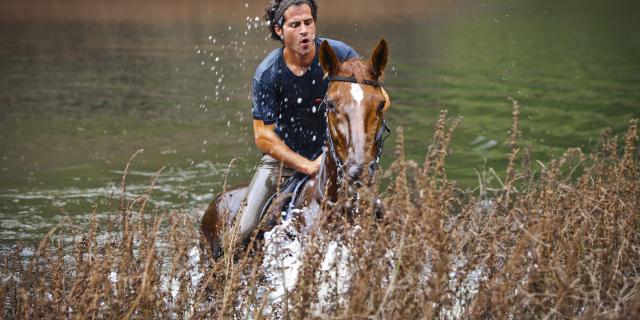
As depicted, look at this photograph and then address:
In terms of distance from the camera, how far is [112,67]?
31312 millimetres

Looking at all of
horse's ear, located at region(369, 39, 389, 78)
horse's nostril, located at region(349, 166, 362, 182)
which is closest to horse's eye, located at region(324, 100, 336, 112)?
Result: horse's ear, located at region(369, 39, 389, 78)

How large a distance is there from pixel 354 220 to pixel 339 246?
10.4 inches

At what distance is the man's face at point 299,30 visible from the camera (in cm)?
655

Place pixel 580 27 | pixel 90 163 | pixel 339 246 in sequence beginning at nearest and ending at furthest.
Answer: pixel 339 246 < pixel 90 163 < pixel 580 27

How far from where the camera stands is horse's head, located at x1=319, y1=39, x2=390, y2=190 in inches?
215

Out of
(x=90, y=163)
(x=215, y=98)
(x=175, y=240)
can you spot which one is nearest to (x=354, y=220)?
(x=175, y=240)

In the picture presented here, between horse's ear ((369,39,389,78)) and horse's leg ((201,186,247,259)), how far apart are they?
1.99 metres

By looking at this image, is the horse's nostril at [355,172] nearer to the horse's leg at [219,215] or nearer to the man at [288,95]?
the man at [288,95]

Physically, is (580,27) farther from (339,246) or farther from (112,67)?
→ (339,246)

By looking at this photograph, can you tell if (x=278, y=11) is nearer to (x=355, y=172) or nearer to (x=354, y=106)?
(x=354, y=106)

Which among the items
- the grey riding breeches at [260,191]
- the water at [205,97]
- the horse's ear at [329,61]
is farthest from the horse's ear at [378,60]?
the water at [205,97]

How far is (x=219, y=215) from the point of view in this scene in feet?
24.9

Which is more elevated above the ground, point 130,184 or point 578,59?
point 578,59

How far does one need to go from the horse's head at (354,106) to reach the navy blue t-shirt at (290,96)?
27.7 inches
